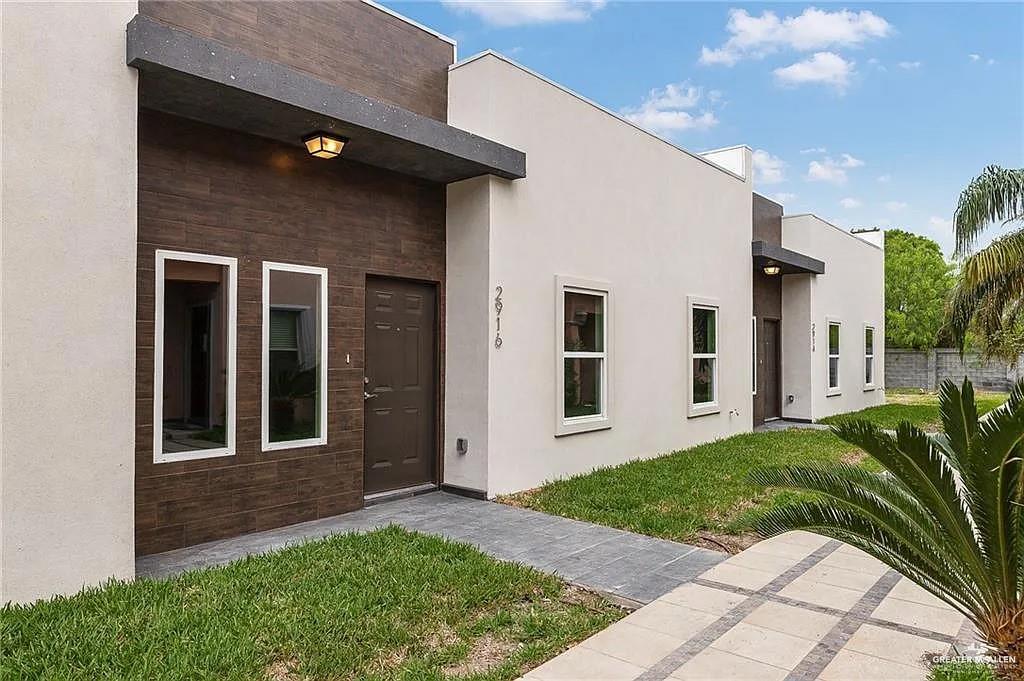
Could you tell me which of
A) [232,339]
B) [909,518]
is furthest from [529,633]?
[232,339]

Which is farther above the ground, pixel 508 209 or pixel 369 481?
pixel 508 209

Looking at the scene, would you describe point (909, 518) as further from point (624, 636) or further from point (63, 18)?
point (63, 18)

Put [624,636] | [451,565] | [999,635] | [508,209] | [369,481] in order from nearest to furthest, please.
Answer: [999,635], [624,636], [451,565], [369,481], [508,209]

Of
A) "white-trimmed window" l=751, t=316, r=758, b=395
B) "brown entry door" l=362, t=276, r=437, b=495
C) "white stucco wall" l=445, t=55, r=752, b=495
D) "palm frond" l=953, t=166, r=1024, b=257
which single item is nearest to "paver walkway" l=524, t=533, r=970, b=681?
"white stucco wall" l=445, t=55, r=752, b=495

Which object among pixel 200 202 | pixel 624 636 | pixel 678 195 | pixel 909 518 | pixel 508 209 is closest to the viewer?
pixel 909 518

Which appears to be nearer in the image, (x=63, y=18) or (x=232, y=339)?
(x=63, y=18)

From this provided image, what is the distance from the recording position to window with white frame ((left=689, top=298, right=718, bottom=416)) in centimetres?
924

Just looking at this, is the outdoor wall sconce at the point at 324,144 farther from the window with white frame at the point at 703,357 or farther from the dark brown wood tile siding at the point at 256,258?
the window with white frame at the point at 703,357

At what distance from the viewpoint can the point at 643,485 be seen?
21.4 feet

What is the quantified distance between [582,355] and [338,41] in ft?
13.3

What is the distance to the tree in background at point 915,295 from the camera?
22.0m

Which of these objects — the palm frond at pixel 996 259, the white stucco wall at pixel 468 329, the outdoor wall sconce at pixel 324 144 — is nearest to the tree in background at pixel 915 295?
the palm frond at pixel 996 259

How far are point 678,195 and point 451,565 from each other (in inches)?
262

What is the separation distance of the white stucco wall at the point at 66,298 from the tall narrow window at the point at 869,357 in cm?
1627
